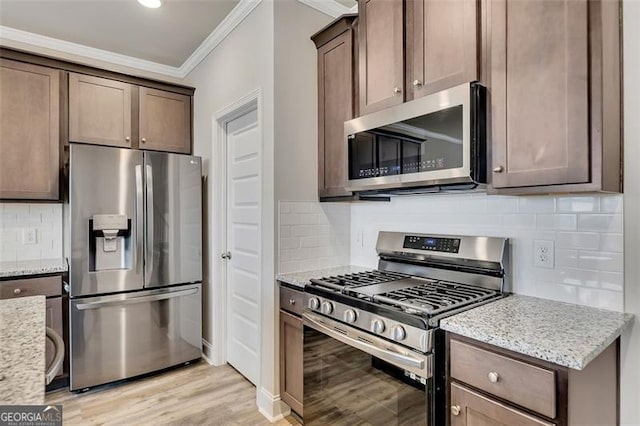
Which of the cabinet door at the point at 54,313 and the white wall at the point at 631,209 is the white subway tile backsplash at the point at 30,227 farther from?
the white wall at the point at 631,209

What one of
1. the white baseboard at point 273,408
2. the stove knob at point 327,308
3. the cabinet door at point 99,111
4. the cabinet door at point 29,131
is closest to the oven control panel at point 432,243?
the stove knob at point 327,308

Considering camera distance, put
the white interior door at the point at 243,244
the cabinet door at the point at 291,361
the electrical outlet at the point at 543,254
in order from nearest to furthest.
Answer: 1. the electrical outlet at the point at 543,254
2. the cabinet door at the point at 291,361
3. the white interior door at the point at 243,244

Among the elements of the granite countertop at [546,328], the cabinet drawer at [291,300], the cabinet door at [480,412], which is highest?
the granite countertop at [546,328]

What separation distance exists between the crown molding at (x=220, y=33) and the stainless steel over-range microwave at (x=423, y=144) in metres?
1.21

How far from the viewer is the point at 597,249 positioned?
148 cm

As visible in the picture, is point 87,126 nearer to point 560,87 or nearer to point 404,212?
point 404,212

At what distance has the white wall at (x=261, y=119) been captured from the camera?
2287 millimetres

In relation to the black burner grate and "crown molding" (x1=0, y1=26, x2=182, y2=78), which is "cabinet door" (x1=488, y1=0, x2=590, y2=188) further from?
"crown molding" (x1=0, y1=26, x2=182, y2=78)

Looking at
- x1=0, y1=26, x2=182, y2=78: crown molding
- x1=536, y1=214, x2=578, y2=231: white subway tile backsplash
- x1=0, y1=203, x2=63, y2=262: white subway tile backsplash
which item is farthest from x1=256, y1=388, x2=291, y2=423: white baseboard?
x1=0, y1=26, x2=182, y2=78: crown molding

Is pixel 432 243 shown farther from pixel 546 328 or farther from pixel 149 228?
pixel 149 228

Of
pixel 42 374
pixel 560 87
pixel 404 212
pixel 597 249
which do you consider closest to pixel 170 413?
pixel 42 374

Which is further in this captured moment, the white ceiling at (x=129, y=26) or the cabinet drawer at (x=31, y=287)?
the white ceiling at (x=129, y=26)

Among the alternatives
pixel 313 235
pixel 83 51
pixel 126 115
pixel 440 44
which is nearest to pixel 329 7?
pixel 440 44

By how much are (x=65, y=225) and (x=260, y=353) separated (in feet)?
7.04
